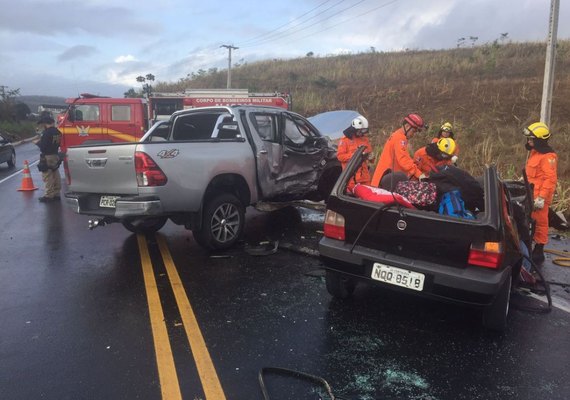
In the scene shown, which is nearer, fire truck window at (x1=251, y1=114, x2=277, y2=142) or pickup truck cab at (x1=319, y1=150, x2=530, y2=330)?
pickup truck cab at (x1=319, y1=150, x2=530, y2=330)

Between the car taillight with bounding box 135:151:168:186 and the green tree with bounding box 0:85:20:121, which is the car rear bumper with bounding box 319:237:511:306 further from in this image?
the green tree with bounding box 0:85:20:121

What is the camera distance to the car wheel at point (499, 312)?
3703 mm

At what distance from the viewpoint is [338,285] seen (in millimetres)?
4426

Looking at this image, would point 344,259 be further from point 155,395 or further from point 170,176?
point 170,176

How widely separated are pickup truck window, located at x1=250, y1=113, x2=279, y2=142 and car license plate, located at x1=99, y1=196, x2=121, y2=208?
2.19m

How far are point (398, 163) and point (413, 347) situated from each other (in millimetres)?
2661

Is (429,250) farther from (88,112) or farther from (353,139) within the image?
(88,112)

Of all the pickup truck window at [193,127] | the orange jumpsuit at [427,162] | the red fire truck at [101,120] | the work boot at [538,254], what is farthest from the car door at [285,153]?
the red fire truck at [101,120]

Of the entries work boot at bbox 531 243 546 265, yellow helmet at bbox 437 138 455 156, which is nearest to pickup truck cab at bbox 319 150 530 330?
yellow helmet at bbox 437 138 455 156

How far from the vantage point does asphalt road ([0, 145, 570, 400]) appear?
122 inches

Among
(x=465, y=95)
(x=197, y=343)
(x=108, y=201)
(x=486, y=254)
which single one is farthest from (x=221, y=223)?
(x=465, y=95)

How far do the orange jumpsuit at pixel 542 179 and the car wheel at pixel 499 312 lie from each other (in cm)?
253

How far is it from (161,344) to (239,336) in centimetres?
61

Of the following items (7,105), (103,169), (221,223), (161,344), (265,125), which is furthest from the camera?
(7,105)
